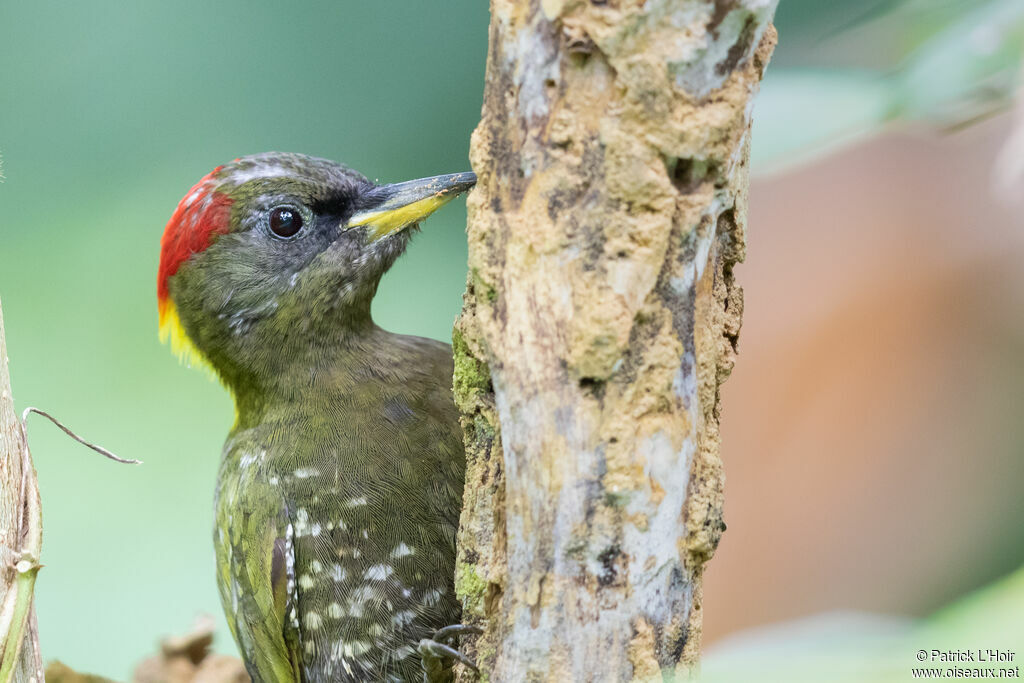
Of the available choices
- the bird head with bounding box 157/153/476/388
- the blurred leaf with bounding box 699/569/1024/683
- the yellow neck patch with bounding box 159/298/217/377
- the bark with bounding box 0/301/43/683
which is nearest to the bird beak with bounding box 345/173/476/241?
the bird head with bounding box 157/153/476/388

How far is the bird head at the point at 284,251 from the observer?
2.50m

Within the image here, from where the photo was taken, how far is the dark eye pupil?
8.27 ft

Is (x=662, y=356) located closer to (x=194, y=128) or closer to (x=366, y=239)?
(x=366, y=239)

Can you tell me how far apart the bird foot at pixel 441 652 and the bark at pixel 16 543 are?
76 centimetres

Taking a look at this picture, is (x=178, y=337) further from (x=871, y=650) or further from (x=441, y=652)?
(x=871, y=650)

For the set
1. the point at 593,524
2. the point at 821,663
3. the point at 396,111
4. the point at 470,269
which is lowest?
the point at 821,663

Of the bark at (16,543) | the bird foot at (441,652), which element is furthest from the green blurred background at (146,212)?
the bark at (16,543)

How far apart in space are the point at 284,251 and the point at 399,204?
0.32 m

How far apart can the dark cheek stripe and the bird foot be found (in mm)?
1176

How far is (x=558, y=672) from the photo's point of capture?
5.19ft

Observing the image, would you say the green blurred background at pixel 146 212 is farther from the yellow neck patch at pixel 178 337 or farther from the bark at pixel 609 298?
the bark at pixel 609 298

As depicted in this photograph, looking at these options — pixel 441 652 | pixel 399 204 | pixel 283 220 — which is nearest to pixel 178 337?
pixel 283 220

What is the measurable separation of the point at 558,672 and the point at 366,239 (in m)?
1.32

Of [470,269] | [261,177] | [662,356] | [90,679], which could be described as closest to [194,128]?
[261,177]
